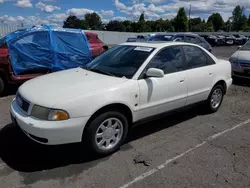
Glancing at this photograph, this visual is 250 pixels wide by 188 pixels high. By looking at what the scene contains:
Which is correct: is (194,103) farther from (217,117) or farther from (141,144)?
(141,144)

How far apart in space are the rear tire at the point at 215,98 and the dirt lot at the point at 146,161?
26.2 inches

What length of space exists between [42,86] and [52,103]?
2.14 feet

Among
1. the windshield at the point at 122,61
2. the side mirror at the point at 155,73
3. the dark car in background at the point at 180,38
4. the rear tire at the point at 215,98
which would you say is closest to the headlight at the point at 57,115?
the windshield at the point at 122,61

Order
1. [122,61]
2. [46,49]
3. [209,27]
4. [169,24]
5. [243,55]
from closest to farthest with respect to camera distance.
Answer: [122,61] < [46,49] < [243,55] < [169,24] < [209,27]

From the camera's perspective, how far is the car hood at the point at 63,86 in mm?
3059

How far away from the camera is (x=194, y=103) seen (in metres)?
4.66

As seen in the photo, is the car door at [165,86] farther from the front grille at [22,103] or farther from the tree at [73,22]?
the tree at [73,22]

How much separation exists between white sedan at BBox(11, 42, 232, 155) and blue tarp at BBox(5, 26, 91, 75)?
10.1 ft

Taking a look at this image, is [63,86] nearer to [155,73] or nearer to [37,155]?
[37,155]

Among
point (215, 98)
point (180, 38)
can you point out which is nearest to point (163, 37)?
point (180, 38)

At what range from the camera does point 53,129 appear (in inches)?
114

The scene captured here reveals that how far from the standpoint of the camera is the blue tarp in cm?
654

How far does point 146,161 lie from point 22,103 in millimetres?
1886

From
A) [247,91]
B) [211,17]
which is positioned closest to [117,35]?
[247,91]
